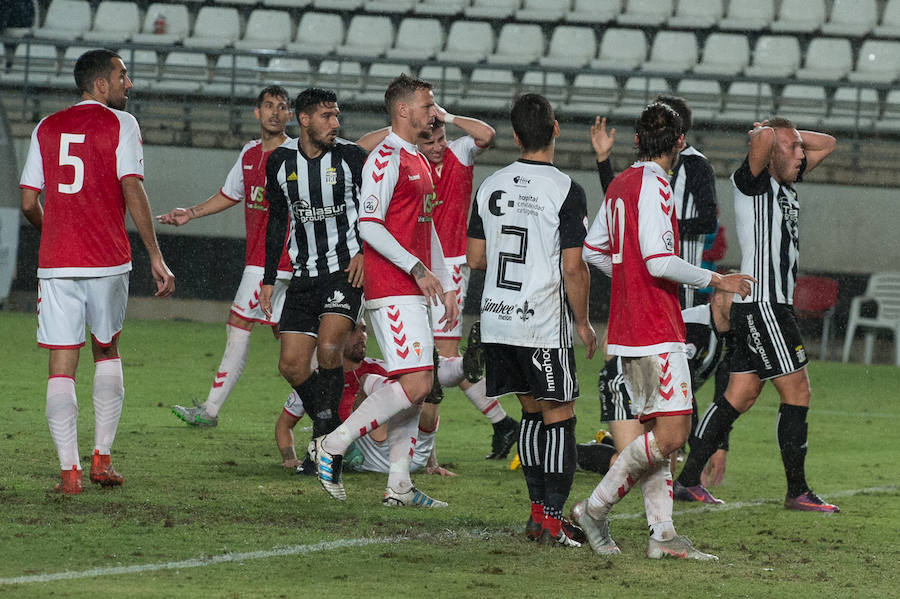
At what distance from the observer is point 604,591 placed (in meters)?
4.21

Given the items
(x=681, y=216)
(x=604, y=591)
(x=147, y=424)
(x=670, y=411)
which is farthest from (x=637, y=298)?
(x=147, y=424)

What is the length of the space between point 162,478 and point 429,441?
1.44 m

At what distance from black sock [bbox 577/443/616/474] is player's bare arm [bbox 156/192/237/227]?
263 centimetres

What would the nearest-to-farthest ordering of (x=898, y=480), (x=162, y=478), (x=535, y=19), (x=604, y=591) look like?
(x=604, y=591)
(x=162, y=478)
(x=898, y=480)
(x=535, y=19)

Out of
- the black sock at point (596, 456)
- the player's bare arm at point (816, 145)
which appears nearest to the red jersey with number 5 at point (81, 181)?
the black sock at point (596, 456)

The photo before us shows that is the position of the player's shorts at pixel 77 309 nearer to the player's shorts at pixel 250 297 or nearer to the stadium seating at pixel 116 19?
the player's shorts at pixel 250 297

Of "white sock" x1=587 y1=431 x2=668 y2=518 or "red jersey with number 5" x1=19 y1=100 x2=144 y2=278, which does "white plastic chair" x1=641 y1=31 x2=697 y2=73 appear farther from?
"white sock" x1=587 y1=431 x2=668 y2=518

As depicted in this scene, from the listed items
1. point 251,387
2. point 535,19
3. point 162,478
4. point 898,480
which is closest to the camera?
point 162,478

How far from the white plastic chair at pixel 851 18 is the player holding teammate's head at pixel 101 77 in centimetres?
1549

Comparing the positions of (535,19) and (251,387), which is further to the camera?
(535,19)

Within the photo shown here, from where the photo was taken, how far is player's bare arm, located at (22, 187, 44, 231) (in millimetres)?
5840

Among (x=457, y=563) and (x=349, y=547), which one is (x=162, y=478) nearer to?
(x=349, y=547)

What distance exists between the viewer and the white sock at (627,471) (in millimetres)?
4777

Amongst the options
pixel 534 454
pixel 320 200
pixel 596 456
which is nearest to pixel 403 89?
pixel 320 200
